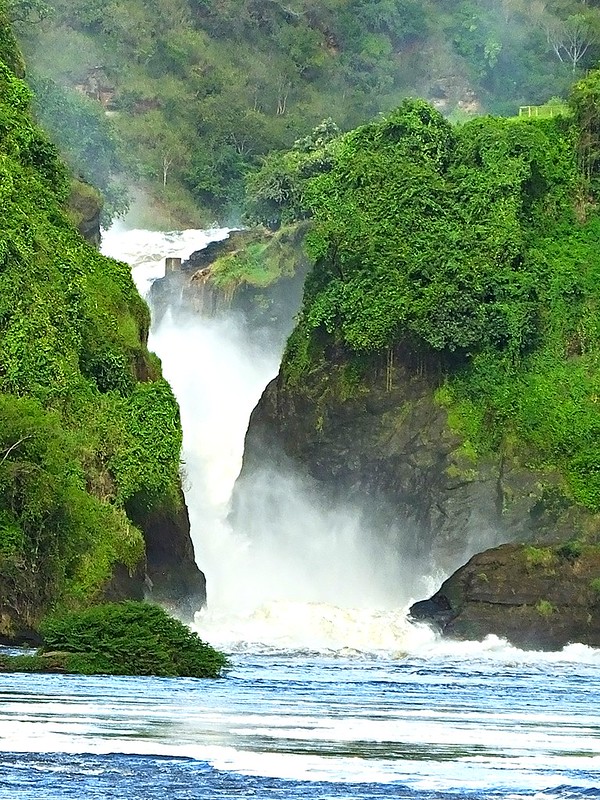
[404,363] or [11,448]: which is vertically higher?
[404,363]

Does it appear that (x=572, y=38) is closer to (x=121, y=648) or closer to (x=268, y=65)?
(x=268, y=65)

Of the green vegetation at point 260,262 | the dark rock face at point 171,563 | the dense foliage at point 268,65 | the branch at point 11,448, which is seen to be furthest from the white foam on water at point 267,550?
the dense foliage at point 268,65

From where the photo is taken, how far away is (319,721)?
78.0 ft

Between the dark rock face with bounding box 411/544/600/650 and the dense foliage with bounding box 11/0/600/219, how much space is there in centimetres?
7155

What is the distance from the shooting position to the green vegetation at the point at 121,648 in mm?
30812

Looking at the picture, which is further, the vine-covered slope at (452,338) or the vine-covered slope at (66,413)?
the vine-covered slope at (452,338)

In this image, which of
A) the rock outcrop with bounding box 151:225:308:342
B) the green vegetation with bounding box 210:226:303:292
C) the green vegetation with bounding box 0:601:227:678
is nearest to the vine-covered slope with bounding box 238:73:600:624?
the rock outcrop with bounding box 151:225:308:342

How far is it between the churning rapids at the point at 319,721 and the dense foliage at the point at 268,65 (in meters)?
71.5

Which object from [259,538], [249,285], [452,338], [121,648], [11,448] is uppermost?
[249,285]

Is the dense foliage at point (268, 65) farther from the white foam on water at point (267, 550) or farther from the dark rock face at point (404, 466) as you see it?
the dark rock face at point (404, 466)

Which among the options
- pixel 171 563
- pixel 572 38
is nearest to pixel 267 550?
pixel 171 563

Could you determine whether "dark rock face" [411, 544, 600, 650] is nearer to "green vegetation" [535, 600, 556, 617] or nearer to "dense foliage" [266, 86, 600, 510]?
"green vegetation" [535, 600, 556, 617]

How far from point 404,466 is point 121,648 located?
29.7m

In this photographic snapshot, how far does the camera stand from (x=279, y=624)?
4900cm
